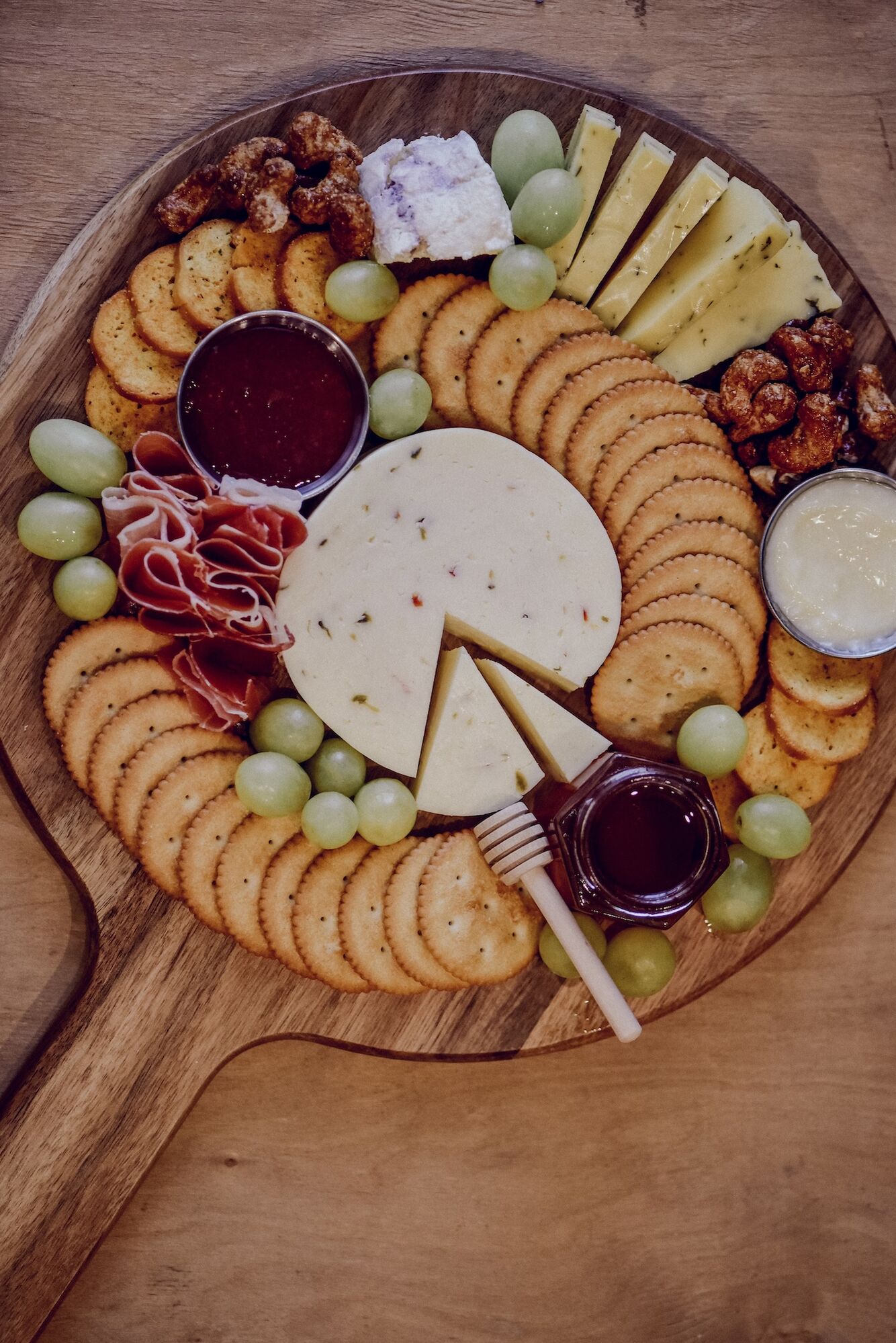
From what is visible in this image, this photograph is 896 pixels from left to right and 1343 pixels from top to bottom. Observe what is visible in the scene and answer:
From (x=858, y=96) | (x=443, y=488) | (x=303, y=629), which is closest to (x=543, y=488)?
(x=443, y=488)

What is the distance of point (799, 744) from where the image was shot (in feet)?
6.94

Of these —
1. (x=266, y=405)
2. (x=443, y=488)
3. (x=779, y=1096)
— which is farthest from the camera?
(x=779, y=1096)

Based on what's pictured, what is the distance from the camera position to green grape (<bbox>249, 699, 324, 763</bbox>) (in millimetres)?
2012

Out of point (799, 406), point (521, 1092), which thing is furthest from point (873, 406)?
point (521, 1092)

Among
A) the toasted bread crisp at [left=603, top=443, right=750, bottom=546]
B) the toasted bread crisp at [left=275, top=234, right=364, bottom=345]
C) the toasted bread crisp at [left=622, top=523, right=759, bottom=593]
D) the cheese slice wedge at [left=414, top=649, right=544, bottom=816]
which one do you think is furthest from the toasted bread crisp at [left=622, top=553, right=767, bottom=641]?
the toasted bread crisp at [left=275, top=234, right=364, bottom=345]

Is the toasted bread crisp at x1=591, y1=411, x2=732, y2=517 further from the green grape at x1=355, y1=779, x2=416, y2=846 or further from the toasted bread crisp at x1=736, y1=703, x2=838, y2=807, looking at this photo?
the green grape at x1=355, y1=779, x2=416, y2=846

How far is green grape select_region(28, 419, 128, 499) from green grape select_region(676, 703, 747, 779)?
135cm

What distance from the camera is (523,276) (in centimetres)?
195

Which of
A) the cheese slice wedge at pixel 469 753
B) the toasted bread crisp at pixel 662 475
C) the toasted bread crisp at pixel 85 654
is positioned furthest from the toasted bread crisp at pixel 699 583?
the toasted bread crisp at pixel 85 654

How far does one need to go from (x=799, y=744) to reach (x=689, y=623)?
14.9 inches

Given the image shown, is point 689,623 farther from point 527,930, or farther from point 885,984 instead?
point 885,984

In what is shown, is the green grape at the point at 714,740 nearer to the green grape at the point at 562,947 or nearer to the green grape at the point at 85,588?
the green grape at the point at 562,947

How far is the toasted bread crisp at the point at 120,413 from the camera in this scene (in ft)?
6.72

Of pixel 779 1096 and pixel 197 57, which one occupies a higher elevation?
pixel 197 57
